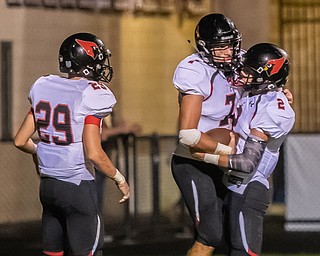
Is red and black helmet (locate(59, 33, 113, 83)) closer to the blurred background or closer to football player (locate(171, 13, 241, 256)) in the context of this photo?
football player (locate(171, 13, 241, 256))

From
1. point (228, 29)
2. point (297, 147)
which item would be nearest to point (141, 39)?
point (297, 147)

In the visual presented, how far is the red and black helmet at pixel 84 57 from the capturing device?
7809 millimetres

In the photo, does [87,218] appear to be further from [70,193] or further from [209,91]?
[209,91]

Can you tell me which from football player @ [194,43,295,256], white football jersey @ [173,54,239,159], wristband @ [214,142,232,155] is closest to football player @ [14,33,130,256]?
white football jersey @ [173,54,239,159]

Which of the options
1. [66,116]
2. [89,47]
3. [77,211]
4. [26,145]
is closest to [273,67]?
[89,47]

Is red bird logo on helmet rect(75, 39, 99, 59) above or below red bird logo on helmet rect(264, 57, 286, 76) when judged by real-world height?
above

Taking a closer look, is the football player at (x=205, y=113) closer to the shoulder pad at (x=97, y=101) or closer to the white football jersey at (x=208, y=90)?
the white football jersey at (x=208, y=90)

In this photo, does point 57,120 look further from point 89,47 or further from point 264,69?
point 264,69

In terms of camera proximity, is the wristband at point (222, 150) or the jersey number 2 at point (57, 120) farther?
the wristband at point (222, 150)

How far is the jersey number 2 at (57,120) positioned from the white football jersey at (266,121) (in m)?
1.16

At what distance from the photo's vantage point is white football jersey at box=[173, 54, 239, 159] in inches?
314

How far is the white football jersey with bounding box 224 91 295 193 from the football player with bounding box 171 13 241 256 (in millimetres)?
115

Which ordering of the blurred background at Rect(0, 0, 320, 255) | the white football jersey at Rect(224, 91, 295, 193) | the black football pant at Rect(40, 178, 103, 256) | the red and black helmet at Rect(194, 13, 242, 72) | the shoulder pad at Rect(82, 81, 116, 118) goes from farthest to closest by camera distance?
the blurred background at Rect(0, 0, 320, 255)
the red and black helmet at Rect(194, 13, 242, 72)
the white football jersey at Rect(224, 91, 295, 193)
the black football pant at Rect(40, 178, 103, 256)
the shoulder pad at Rect(82, 81, 116, 118)

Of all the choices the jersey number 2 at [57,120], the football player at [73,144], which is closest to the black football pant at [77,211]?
the football player at [73,144]
